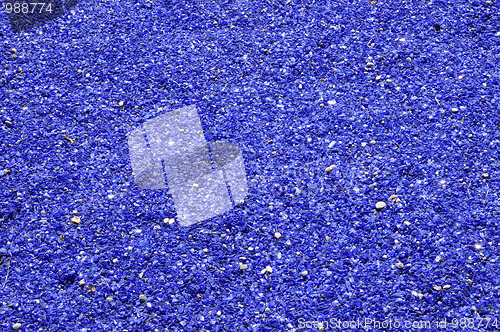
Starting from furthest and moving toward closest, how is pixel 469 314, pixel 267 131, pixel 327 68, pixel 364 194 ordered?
pixel 327 68, pixel 267 131, pixel 364 194, pixel 469 314

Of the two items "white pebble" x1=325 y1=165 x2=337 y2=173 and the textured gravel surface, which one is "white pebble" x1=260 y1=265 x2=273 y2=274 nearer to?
the textured gravel surface

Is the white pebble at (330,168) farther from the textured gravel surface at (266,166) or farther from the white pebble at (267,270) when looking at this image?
the white pebble at (267,270)

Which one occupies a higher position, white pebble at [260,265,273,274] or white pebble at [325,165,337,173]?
white pebble at [325,165,337,173]

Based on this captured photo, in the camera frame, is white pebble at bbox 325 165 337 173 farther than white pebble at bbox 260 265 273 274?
Yes

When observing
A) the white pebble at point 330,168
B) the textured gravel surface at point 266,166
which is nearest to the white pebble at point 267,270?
the textured gravel surface at point 266,166

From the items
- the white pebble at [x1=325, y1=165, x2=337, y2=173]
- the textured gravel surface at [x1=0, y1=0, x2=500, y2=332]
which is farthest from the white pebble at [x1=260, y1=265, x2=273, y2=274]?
the white pebble at [x1=325, y1=165, x2=337, y2=173]

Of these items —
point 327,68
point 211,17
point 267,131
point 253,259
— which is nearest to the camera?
point 253,259

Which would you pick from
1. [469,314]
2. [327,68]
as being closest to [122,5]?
[327,68]

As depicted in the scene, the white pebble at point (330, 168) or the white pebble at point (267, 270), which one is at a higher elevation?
the white pebble at point (330, 168)

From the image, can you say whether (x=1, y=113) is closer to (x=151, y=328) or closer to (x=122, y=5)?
(x=122, y=5)
